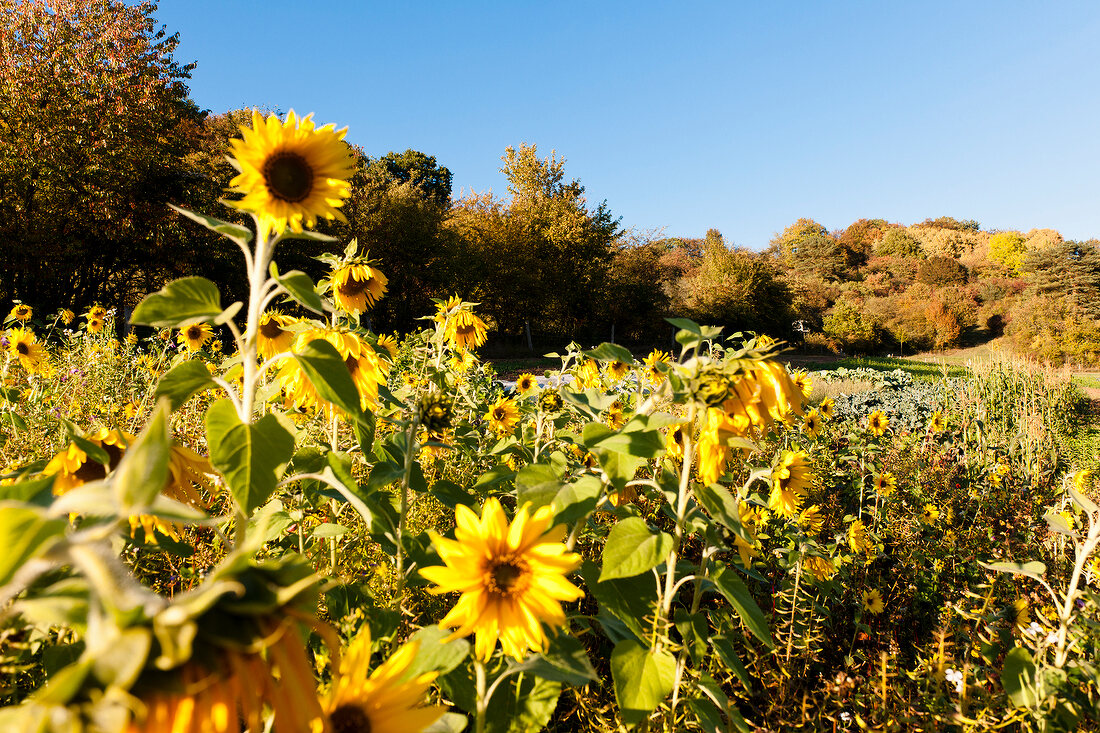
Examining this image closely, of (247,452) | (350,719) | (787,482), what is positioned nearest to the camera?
(350,719)

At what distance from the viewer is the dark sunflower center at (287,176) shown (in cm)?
108

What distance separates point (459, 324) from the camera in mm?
3117

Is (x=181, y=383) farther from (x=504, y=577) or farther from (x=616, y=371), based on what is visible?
(x=616, y=371)

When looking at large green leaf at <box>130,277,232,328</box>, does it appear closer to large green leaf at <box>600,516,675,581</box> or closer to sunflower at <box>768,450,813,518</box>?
large green leaf at <box>600,516,675,581</box>

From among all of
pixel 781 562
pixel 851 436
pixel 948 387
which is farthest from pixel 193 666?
pixel 948 387

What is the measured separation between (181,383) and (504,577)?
629 mm

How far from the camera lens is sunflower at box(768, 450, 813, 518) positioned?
1.87 metres

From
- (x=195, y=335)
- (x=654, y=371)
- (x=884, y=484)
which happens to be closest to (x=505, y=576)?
(x=654, y=371)

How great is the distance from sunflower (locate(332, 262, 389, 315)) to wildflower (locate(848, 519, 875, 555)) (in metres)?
2.36

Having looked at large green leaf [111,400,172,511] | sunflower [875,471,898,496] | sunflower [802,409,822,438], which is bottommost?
sunflower [875,471,898,496]

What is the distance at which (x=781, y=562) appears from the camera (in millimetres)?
1968

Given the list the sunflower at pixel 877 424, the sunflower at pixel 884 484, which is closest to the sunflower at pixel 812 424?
the sunflower at pixel 884 484

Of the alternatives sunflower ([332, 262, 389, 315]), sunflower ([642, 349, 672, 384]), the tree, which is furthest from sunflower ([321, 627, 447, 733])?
the tree

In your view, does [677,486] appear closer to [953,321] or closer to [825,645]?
[825,645]
